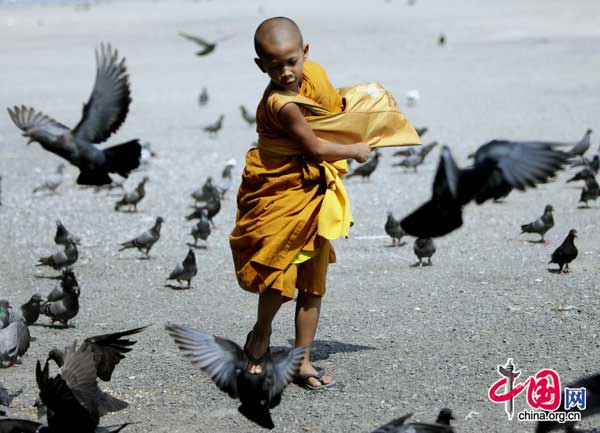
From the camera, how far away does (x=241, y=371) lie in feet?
16.8

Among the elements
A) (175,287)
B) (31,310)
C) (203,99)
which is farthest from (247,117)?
(31,310)

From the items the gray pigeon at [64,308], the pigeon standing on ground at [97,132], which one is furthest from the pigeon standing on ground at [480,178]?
the gray pigeon at [64,308]

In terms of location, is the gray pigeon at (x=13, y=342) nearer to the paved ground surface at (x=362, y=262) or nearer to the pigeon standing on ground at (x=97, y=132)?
the paved ground surface at (x=362, y=262)

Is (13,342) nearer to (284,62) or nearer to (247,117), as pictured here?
(284,62)

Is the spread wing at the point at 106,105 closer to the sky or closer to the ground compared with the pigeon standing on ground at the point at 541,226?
closer to the sky

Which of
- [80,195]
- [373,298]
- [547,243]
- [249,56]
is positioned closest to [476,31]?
[249,56]

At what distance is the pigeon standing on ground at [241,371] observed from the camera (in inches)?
199

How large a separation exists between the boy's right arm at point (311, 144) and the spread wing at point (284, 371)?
1.06m

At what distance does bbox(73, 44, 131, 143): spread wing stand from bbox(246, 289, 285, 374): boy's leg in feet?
6.44

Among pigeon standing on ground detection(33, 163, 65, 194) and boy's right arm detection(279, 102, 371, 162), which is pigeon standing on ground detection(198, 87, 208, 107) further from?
boy's right arm detection(279, 102, 371, 162)

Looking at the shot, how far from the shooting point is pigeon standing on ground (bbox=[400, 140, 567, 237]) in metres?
5.09

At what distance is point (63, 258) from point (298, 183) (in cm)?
452

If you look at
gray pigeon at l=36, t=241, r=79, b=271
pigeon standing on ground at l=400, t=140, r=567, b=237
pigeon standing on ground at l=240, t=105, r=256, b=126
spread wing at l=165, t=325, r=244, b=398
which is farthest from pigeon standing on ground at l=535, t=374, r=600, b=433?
pigeon standing on ground at l=240, t=105, r=256, b=126

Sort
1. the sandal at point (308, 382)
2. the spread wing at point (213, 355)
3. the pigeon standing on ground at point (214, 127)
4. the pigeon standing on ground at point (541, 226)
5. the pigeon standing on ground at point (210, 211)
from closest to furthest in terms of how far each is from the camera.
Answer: the spread wing at point (213, 355) → the sandal at point (308, 382) → the pigeon standing on ground at point (541, 226) → the pigeon standing on ground at point (210, 211) → the pigeon standing on ground at point (214, 127)
